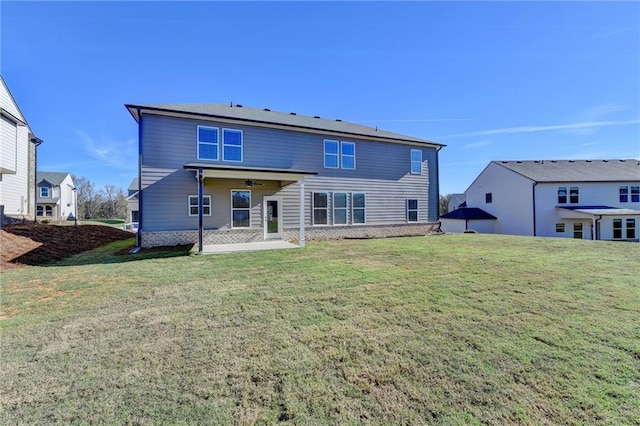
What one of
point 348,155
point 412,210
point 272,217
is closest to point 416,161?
point 412,210

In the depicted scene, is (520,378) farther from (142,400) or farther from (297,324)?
(142,400)

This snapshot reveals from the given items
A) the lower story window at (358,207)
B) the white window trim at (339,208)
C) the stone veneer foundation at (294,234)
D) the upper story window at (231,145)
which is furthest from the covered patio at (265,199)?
the lower story window at (358,207)

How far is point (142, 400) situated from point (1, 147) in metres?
18.9

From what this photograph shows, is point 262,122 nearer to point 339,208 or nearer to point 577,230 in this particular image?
point 339,208

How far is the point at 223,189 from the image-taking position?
12.2m

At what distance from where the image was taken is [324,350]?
3.00 meters

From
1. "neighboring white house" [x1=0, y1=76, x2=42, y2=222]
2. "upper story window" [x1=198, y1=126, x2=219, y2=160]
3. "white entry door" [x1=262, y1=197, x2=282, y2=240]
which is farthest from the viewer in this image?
"neighboring white house" [x1=0, y1=76, x2=42, y2=222]

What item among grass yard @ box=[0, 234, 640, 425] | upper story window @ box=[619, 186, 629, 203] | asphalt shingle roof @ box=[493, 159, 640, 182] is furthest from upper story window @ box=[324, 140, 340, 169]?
upper story window @ box=[619, 186, 629, 203]

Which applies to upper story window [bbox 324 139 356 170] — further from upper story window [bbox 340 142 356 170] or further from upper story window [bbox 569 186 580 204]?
upper story window [bbox 569 186 580 204]

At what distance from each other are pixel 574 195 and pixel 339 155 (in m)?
24.3

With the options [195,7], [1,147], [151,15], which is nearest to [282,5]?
[195,7]

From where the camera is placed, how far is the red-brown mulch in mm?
8184

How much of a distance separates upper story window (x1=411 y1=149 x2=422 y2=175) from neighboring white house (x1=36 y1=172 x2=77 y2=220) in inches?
1620

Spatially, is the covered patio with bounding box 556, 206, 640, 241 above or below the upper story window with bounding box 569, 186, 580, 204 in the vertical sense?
below
